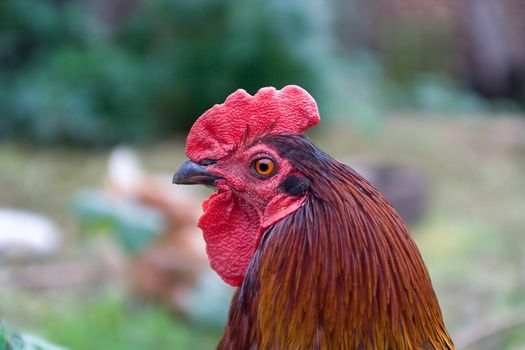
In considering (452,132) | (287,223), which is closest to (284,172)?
(287,223)

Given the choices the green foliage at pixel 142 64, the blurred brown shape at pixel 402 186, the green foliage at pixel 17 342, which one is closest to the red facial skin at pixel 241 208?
the green foliage at pixel 17 342

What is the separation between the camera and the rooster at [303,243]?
1785 mm

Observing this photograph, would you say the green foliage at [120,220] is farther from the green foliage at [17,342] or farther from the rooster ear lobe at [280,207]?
the rooster ear lobe at [280,207]

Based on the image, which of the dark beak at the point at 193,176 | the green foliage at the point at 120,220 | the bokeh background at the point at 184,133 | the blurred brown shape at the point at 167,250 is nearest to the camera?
the dark beak at the point at 193,176

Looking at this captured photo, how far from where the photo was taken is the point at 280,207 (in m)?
1.88

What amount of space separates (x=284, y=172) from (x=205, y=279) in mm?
2634

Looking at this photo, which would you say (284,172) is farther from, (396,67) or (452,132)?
(396,67)

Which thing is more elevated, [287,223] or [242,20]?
[242,20]

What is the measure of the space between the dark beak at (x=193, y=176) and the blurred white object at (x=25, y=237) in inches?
150

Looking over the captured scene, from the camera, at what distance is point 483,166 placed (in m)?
7.87

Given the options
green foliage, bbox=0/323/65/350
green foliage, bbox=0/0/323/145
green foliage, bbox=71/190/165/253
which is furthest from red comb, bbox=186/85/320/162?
green foliage, bbox=0/0/323/145

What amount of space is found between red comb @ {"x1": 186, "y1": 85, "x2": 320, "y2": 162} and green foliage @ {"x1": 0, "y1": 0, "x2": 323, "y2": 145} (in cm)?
602

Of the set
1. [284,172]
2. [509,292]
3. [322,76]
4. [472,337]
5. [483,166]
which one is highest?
[322,76]

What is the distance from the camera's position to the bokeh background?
14.6ft
